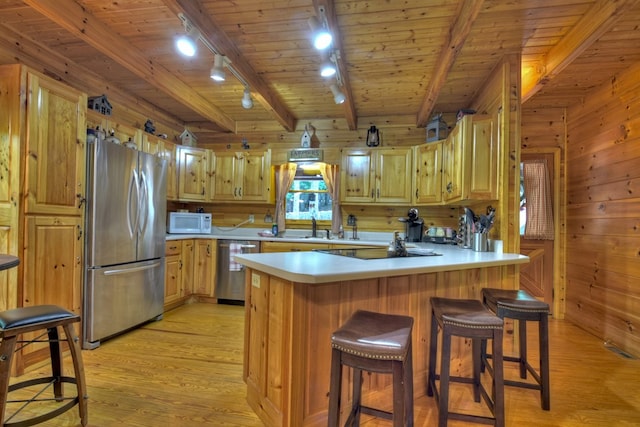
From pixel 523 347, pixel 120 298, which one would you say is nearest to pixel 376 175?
pixel 523 347

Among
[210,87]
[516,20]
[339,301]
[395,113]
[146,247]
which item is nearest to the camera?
[339,301]

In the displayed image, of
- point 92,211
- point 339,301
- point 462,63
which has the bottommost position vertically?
point 339,301

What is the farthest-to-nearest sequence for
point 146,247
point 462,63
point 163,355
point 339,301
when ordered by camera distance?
point 146,247 → point 462,63 → point 163,355 → point 339,301

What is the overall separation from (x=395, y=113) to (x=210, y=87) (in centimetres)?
239

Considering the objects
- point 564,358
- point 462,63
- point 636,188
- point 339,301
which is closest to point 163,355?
point 339,301

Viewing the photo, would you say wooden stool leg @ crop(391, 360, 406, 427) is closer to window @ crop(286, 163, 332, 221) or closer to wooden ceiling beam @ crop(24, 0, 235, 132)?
wooden ceiling beam @ crop(24, 0, 235, 132)

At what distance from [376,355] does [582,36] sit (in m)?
2.71

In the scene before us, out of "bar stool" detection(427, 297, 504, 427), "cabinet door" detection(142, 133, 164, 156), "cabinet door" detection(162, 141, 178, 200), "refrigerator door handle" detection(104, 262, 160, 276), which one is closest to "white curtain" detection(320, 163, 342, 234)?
"cabinet door" detection(162, 141, 178, 200)

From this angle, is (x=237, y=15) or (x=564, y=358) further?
(x=564, y=358)

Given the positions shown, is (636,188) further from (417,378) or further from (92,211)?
(92,211)

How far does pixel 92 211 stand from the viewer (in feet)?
8.80

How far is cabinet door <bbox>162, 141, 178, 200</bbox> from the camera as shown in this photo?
4.22 meters

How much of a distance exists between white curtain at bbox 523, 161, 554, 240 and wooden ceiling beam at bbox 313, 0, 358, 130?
2208mm

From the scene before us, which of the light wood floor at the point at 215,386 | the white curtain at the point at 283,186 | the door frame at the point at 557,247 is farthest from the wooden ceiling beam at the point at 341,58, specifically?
the light wood floor at the point at 215,386
